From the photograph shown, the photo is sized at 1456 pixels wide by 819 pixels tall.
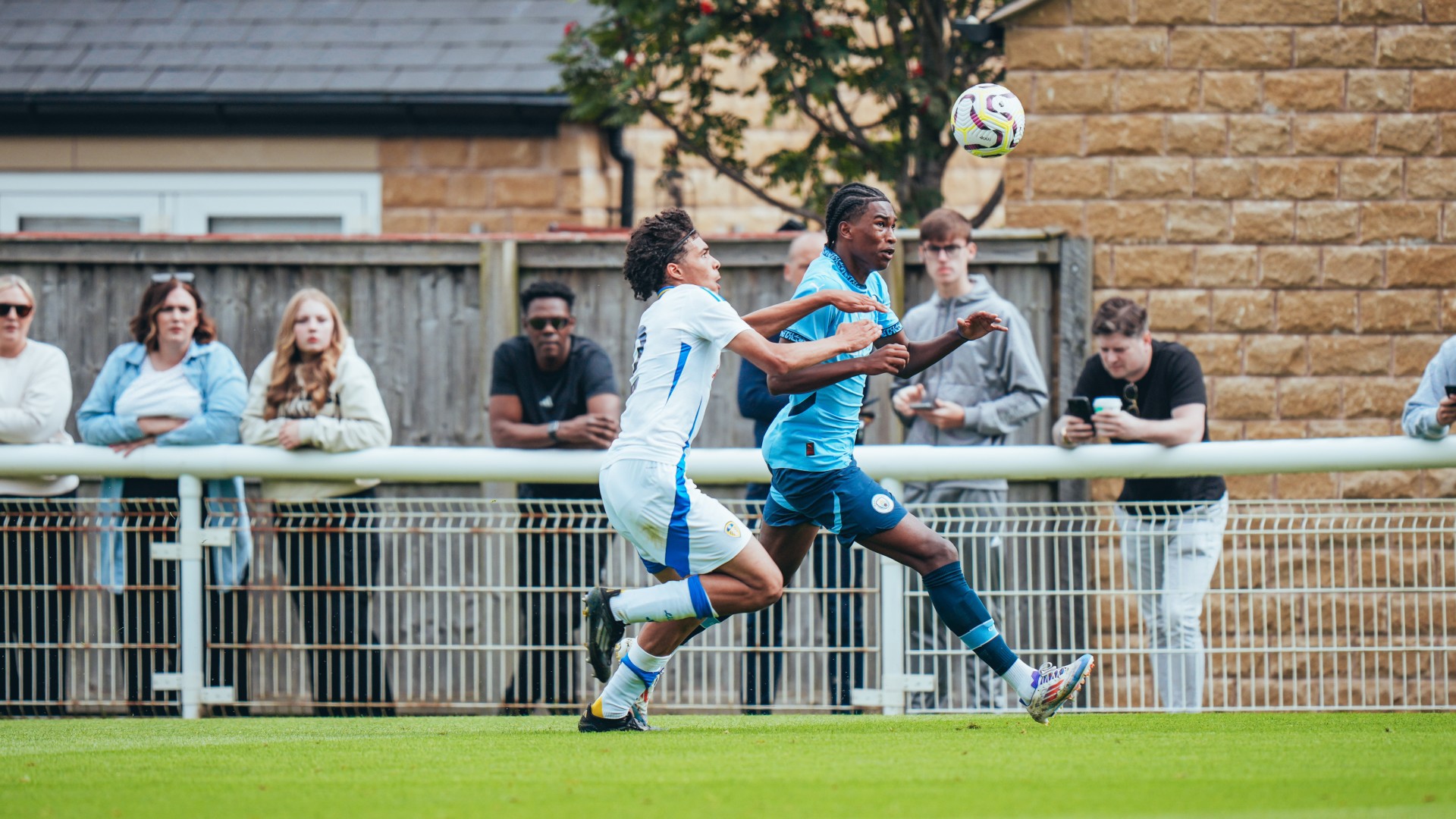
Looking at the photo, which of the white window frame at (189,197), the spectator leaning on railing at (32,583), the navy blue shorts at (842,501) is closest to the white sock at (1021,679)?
the navy blue shorts at (842,501)

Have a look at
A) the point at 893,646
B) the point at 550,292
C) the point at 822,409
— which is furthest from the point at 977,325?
the point at 550,292

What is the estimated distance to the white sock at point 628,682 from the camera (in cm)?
614

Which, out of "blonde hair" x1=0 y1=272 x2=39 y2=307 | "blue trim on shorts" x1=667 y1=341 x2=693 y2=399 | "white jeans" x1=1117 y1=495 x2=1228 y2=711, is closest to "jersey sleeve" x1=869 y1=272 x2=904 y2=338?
"blue trim on shorts" x1=667 y1=341 x2=693 y2=399

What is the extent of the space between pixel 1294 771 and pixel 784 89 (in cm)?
673

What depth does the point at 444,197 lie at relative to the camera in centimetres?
1239

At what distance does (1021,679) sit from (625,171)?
25.0 ft

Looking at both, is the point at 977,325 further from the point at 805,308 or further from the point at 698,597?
the point at 698,597

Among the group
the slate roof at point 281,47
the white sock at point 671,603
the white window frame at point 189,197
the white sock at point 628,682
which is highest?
the slate roof at point 281,47

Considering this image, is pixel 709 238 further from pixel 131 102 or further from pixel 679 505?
pixel 131 102

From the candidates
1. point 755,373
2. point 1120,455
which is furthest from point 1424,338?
point 755,373

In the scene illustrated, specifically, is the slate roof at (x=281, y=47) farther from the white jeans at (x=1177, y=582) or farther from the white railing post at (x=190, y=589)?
the white jeans at (x=1177, y=582)

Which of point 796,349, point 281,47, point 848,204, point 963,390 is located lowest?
point 963,390

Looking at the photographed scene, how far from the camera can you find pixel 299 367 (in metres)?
8.02

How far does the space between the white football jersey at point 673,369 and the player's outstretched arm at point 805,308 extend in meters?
0.15
